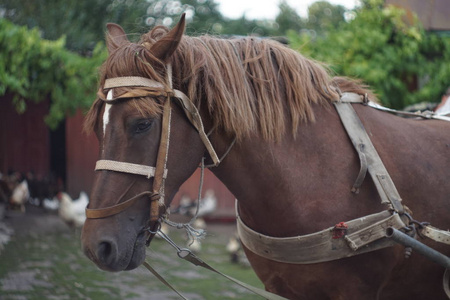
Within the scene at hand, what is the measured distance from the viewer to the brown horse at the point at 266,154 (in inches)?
71.8

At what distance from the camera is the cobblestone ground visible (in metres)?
5.32

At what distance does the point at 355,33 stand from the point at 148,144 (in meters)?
6.22

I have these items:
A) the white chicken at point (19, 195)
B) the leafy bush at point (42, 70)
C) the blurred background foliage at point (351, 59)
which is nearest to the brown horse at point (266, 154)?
the blurred background foliage at point (351, 59)

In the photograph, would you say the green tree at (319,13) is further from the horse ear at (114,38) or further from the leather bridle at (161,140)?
the leather bridle at (161,140)

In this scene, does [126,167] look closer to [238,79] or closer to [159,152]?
[159,152]

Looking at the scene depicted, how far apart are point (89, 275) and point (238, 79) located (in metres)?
4.89

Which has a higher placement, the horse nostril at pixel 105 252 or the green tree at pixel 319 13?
the horse nostril at pixel 105 252

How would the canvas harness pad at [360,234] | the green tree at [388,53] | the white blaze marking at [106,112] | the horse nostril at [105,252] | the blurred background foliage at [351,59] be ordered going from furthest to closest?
the green tree at [388,53] < the blurred background foliage at [351,59] < the canvas harness pad at [360,234] < the white blaze marking at [106,112] < the horse nostril at [105,252]

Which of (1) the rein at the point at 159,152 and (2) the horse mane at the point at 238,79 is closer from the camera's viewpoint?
(1) the rein at the point at 159,152

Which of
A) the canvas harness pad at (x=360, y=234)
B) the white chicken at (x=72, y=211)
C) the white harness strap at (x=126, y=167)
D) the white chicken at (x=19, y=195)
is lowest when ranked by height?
the white chicken at (x=19, y=195)

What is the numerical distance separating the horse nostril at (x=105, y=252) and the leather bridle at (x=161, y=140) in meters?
0.10

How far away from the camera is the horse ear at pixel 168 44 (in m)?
1.83

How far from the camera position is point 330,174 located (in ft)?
6.77

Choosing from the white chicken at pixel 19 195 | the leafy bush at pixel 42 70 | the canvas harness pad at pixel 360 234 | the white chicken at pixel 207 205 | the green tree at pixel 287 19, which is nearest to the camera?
the canvas harness pad at pixel 360 234
